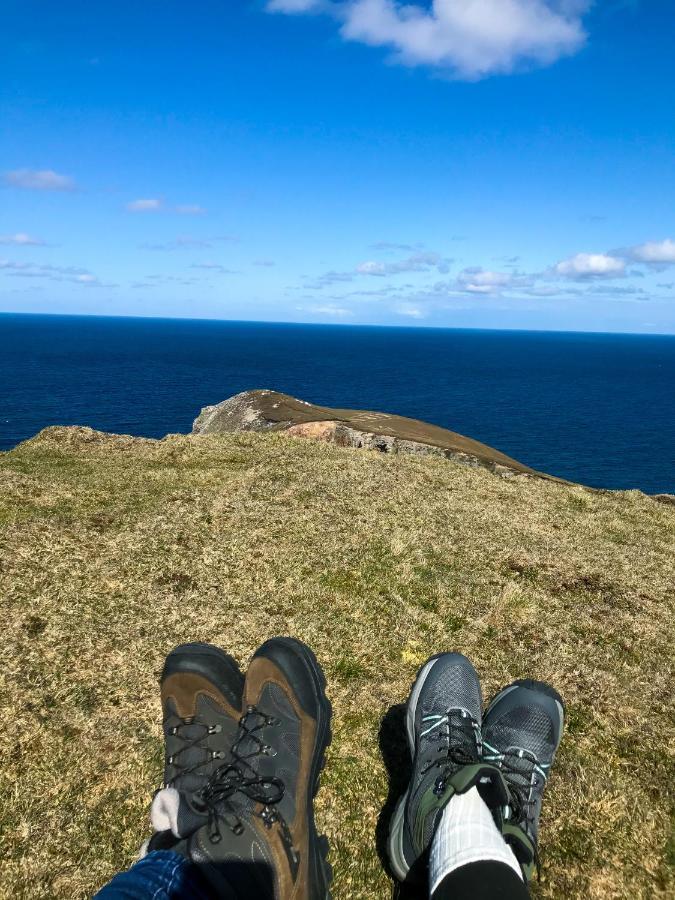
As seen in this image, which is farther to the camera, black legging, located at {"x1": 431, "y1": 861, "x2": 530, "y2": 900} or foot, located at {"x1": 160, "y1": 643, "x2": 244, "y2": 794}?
foot, located at {"x1": 160, "y1": 643, "x2": 244, "y2": 794}

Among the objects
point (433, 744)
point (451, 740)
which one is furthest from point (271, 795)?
point (451, 740)

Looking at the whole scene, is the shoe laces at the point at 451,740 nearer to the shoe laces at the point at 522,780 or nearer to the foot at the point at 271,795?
the shoe laces at the point at 522,780

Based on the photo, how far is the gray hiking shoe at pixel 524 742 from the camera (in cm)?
461

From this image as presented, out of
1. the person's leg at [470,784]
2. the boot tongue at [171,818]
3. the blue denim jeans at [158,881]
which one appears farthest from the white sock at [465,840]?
the boot tongue at [171,818]

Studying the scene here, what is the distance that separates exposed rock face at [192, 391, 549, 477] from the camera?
20641mm

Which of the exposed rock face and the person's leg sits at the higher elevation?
the exposed rock face

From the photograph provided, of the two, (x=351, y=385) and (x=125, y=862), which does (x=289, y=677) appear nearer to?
(x=125, y=862)

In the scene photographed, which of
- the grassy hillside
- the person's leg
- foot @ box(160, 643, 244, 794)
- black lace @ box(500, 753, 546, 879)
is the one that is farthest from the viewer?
the grassy hillside

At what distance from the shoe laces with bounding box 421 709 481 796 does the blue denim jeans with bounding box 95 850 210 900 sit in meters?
1.95

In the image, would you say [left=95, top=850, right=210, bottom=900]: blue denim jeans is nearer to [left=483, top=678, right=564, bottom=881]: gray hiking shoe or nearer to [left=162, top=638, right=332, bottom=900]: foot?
[left=162, top=638, right=332, bottom=900]: foot

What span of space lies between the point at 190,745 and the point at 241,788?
80 cm

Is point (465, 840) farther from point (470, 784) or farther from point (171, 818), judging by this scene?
point (171, 818)

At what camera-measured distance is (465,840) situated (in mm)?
3723

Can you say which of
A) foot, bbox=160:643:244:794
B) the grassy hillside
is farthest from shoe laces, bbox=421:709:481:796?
foot, bbox=160:643:244:794
